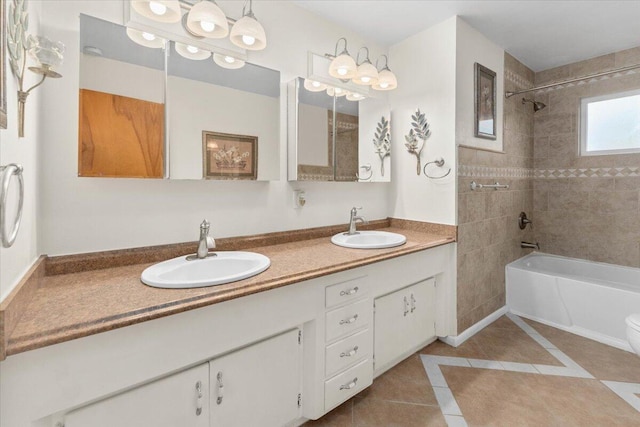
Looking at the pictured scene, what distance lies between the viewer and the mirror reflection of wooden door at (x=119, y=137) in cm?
127

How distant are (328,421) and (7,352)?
1.38 metres

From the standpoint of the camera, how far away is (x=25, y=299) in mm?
918

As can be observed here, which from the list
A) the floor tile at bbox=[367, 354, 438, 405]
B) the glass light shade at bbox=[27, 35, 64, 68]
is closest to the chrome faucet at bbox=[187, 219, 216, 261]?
the glass light shade at bbox=[27, 35, 64, 68]

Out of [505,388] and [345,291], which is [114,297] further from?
[505,388]

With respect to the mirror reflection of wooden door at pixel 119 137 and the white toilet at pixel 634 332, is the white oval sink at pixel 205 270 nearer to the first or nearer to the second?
the mirror reflection of wooden door at pixel 119 137

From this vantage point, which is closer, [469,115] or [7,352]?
[7,352]

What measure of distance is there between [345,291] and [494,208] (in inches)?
72.9

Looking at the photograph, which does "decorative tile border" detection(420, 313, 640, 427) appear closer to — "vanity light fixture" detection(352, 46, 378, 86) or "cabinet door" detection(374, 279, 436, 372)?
"cabinet door" detection(374, 279, 436, 372)

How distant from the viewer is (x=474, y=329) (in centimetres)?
247

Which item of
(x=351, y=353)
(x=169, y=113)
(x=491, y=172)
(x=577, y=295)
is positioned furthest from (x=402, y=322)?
(x=169, y=113)

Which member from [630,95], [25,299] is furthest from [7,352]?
[630,95]

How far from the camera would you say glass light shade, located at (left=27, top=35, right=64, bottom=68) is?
0.93 meters

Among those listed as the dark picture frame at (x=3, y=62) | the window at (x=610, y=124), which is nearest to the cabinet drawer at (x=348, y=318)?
the dark picture frame at (x=3, y=62)

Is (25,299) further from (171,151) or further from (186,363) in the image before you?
(171,151)
